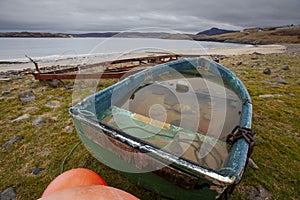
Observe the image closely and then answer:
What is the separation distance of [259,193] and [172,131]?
1.40 metres

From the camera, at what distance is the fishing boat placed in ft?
4.52

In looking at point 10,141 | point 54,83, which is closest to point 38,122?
point 10,141

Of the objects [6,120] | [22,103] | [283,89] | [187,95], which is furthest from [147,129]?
[283,89]

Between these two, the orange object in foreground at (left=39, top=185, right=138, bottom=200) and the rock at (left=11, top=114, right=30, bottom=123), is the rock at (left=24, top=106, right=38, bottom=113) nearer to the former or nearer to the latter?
the rock at (left=11, top=114, right=30, bottom=123)

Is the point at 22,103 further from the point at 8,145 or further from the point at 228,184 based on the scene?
the point at 228,184

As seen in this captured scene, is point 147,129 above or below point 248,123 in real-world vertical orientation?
below

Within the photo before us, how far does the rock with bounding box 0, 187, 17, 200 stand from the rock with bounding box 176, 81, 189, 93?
3.69 m

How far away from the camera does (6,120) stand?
4047 mm

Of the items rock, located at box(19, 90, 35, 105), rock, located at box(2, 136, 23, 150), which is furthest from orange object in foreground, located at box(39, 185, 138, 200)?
rock, located at box(19, 90, 35, 105)

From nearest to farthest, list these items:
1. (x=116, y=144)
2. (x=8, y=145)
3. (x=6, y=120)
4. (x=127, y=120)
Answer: (x=116, y=144) < (x=127, y=120) < (x=8, y=145) < (x=6, y=120)

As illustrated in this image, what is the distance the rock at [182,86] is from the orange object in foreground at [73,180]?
10.1ft

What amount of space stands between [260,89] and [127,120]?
559cm

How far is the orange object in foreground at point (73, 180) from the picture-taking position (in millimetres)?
1720

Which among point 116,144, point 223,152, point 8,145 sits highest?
point 116,144
